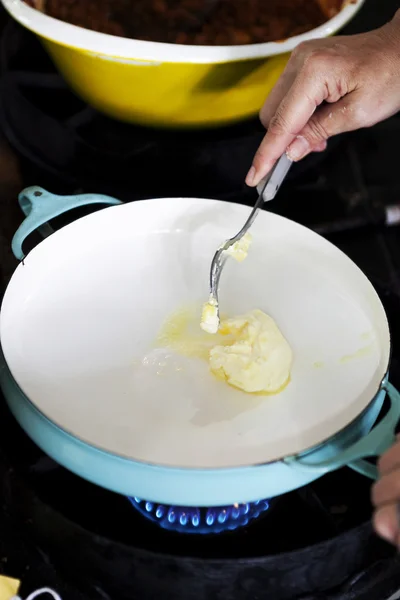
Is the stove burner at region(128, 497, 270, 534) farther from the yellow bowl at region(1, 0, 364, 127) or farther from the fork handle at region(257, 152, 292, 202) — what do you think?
the yellow bowl at region(1, 0, 364, 127)

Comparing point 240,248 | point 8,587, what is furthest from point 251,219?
point 8,587

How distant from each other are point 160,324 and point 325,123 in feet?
0.83

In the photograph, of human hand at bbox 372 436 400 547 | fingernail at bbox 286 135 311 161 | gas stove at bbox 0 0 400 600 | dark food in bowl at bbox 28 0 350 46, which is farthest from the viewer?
dark food in bowl at bbox 28 0 350 46

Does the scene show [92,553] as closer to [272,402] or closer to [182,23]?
[272,402]

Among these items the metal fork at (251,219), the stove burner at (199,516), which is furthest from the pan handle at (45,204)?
the stove burner at (199,516)

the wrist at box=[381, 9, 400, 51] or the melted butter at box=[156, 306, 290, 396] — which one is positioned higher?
the wrist at box=[381, 9, 400, 51]

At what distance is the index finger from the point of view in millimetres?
624

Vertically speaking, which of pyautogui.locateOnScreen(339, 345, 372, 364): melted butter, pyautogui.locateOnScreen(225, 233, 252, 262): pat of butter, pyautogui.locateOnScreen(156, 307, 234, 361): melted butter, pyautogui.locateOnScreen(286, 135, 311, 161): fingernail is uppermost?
pyautogui.locateOnScreen(286, 135, 311, 161): fingernail

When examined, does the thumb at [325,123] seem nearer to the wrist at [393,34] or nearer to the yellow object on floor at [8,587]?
the wrist at [393,34]

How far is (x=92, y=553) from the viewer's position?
1.79 ft

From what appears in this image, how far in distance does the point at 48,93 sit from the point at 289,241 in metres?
0.45

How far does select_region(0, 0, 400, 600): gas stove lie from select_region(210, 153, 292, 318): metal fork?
16 cm

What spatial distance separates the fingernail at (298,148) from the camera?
0.65m

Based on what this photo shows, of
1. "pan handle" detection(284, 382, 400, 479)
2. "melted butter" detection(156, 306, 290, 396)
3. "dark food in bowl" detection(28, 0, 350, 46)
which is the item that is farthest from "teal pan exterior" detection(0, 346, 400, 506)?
"dark food in bowl" detection(28, 0, 350, 46)
